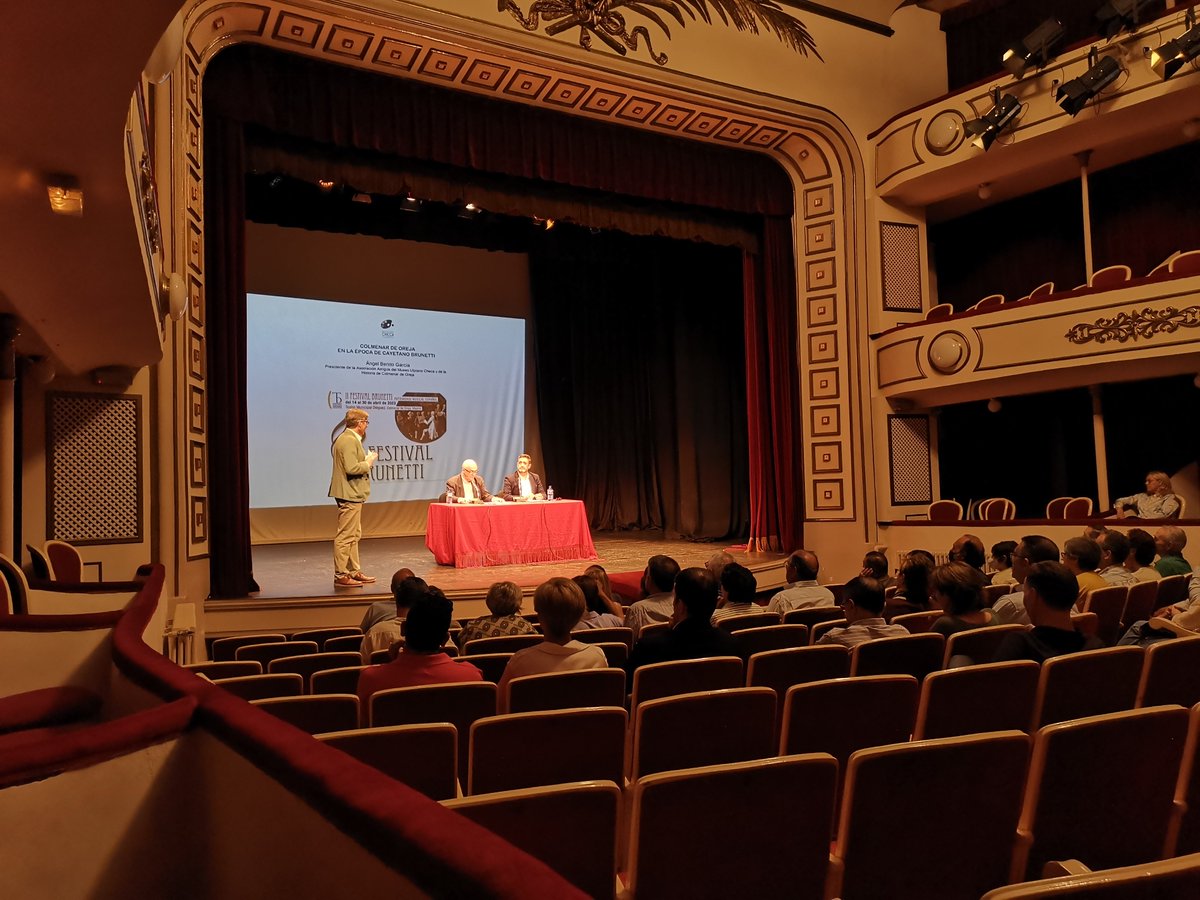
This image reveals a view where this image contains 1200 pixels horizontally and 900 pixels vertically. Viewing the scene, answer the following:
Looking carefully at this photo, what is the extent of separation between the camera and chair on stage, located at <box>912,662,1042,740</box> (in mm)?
2045

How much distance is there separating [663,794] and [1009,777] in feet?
1.97

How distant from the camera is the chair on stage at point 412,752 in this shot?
5.39 feet

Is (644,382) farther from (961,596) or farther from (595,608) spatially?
(961,596)

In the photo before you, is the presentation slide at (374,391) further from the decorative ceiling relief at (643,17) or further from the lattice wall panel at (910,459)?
the lattice wall panel at (910,459)

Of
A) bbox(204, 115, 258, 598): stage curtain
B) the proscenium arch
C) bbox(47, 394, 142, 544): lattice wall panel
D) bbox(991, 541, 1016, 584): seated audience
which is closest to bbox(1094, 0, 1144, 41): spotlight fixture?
the proscenium arch

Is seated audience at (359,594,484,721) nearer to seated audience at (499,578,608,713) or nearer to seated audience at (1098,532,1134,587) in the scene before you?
seated audience at (499,578,608,713)

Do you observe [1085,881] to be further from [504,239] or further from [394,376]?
[504,239]

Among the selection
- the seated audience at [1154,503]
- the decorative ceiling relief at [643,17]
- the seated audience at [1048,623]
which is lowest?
→ the seated audience at [1048,623]

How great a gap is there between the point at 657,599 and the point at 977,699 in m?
2.08

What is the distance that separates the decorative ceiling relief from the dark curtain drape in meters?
0.85

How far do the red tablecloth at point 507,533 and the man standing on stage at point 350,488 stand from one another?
1.23m

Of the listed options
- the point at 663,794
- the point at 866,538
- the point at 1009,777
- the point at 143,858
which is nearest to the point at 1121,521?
the point at 866,538

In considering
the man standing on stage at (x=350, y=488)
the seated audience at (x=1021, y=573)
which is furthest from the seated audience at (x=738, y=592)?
the man standing on stage at (x=350, y=488)

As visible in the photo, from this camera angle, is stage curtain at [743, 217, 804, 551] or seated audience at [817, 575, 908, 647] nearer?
seated audience at [817, 575, 908, 647]
